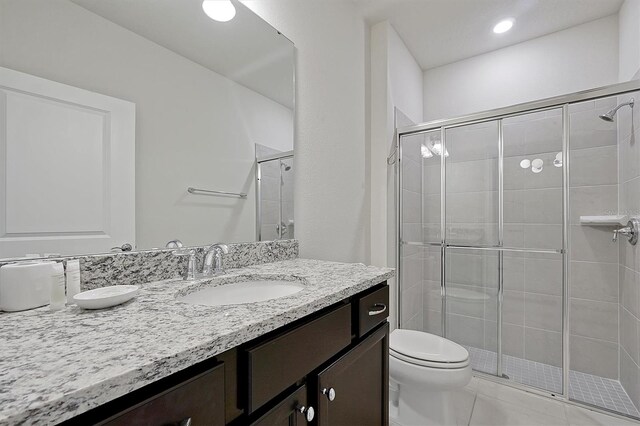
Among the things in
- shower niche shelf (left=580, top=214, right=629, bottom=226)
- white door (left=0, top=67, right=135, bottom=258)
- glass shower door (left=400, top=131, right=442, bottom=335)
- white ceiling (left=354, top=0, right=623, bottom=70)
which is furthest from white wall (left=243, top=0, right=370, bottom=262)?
shower niche shelf (left=580, top=214, right=629, bottom=226)

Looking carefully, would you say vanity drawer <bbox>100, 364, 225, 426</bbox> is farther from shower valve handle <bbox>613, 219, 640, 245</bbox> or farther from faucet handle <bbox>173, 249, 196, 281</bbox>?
shower valve handle <bbox>613, 219, 640, 245</bbox>

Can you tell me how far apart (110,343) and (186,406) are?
160 mm

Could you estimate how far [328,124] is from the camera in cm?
173

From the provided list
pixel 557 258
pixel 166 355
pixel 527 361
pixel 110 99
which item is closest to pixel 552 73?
Result: pixel 557 258

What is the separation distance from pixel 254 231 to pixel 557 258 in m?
2.11

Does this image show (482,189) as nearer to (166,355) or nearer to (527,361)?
(527,361)

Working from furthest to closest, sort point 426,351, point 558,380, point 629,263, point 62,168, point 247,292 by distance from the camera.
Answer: point 558,380 → point 629,263 → point 426,351 → point 247,292 → point 62,168

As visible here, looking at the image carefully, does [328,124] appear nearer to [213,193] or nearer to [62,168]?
[213,193]

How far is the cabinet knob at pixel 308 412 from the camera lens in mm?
697

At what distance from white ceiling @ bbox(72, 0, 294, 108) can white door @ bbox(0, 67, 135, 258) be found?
0.28 m

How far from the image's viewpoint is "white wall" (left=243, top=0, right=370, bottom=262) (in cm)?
155

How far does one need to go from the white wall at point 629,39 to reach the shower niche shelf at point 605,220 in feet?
2.72

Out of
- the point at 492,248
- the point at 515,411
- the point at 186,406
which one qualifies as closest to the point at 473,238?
the point at 492,248

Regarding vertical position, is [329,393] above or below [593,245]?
below
